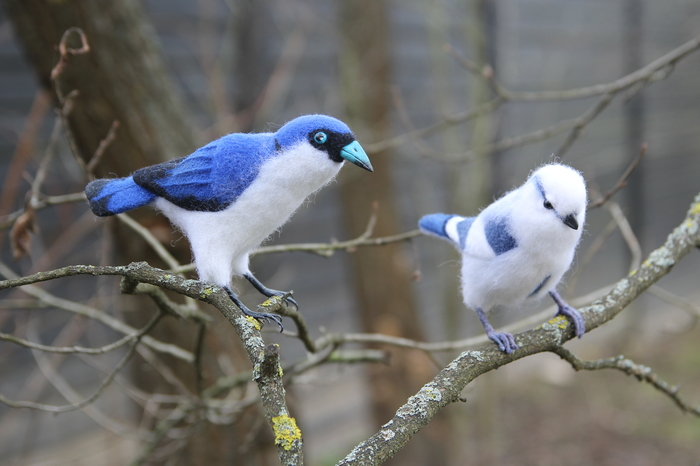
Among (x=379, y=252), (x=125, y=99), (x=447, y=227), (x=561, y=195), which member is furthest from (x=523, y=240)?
(x=379, y=252)

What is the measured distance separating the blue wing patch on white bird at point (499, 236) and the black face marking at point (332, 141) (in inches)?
16.0

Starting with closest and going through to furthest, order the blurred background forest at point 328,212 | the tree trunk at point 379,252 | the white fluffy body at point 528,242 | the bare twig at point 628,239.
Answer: the white fluffy body at point 528,242 < the bare twig at point 628,239 < the blurred background forest at point 328,212 < the tree trunk at point 379,252

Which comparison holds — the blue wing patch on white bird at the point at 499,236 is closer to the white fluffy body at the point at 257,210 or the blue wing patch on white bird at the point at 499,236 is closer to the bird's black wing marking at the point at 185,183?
the white fluffy body at the point at 257,210

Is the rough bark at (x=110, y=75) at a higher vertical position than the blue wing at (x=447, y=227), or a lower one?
higher

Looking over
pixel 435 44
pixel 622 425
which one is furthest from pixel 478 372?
pixel 622 425

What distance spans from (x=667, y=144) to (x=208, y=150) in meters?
9.53

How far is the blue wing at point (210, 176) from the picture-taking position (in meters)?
1.13

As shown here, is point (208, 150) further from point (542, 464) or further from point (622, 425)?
point (622, 425)

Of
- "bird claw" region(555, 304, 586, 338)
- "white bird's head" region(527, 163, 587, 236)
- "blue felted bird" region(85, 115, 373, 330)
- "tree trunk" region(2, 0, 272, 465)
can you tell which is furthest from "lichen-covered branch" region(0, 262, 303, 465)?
"tree trunk" region(2, 0, 272, 465)

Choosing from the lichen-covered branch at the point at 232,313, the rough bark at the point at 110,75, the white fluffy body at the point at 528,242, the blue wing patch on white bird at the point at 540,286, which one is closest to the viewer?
the lichen-covered branch at the point at 232,313

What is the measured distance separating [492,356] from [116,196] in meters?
0.87

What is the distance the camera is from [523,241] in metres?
1.20

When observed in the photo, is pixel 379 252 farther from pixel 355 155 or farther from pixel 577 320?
pixel 355 155

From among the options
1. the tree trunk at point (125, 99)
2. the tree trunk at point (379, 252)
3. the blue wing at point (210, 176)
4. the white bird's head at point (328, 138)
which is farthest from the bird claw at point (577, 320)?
the tree trunk at point (379, 252)
